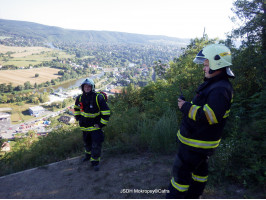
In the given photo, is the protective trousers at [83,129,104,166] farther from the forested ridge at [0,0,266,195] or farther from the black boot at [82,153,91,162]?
the forested ridge at [0,0,266,195]

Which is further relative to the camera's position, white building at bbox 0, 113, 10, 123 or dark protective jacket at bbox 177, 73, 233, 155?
white building at bbox 0, 113, 10, 123

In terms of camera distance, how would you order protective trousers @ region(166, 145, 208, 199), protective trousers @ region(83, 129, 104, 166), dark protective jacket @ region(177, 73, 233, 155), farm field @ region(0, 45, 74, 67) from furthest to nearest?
farm field @ region(0, 45, 74, 67) < protective trousers @ region(83, 129, 104, 166) < protective trousers @ region(166, 145, 208, 199) < dark protective jacket @ region(177, 73, 233, 155)

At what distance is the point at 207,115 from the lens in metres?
1.71

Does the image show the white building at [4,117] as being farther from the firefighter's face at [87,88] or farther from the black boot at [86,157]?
the firefighter's face at [87,88]

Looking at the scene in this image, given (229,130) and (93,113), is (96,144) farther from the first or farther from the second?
(229,130)

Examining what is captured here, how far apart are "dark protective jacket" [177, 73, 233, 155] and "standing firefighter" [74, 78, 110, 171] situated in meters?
1.96

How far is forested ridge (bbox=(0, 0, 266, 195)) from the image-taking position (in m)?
2.92

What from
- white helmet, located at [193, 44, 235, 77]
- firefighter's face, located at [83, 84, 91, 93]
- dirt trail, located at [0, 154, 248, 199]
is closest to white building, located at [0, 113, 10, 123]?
dirt trail, located at [0, 154, 248, 199]

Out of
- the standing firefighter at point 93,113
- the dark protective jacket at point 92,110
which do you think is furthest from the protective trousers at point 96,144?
the dark protective jacket at point 92,110

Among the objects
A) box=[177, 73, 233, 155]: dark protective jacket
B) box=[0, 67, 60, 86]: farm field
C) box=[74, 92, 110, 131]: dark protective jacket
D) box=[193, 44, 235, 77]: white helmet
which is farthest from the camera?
box=[0, 67, 60, 86]: farm field

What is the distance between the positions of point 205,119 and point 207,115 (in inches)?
2.0

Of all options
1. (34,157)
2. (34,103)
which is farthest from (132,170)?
(34,103)

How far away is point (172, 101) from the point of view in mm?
5816

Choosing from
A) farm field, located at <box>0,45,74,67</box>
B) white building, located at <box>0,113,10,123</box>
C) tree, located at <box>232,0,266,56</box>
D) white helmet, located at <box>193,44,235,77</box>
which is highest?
tree, located at <box>232,0,266,56</box>
